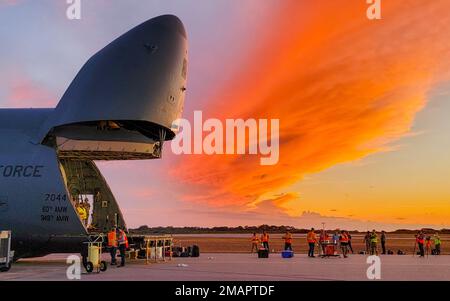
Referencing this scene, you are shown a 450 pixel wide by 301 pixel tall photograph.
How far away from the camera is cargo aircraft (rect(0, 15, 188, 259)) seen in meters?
23.7

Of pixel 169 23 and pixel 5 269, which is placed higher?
pixel 169 23

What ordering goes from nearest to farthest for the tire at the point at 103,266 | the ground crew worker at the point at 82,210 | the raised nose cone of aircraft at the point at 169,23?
the tire at the point at 103,266 → the raised nose cone of aircraft at the point at 169,23 → the ground crew worker at the point at 82,210

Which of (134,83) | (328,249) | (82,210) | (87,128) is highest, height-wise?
(134,83)

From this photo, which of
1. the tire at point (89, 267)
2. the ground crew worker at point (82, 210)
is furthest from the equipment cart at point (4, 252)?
the ground crew worker at point (82, 210)

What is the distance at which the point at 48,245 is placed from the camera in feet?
83.1

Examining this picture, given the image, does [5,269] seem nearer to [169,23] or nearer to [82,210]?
[82,210]

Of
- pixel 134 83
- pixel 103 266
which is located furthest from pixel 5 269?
pixel 134 83

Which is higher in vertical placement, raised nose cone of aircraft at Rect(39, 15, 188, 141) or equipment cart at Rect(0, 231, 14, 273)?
raised nose cone of aircraft at Rect(39, 15, 188, 141)

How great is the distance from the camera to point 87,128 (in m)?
25.5

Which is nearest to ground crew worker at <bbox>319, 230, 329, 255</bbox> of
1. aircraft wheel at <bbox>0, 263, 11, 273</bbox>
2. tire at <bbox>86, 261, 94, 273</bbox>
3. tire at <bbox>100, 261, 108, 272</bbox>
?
tire at <bbox>100, 261, 108, 272</bbox>

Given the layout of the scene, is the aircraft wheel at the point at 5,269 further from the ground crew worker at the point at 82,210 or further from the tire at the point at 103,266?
the ground crew worker at the point at 82,210

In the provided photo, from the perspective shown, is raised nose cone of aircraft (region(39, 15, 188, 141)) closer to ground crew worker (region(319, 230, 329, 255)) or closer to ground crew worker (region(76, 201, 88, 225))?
ground crew worker (region(76, 201, 88, 225))

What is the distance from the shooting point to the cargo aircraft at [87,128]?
2370 centimetres
